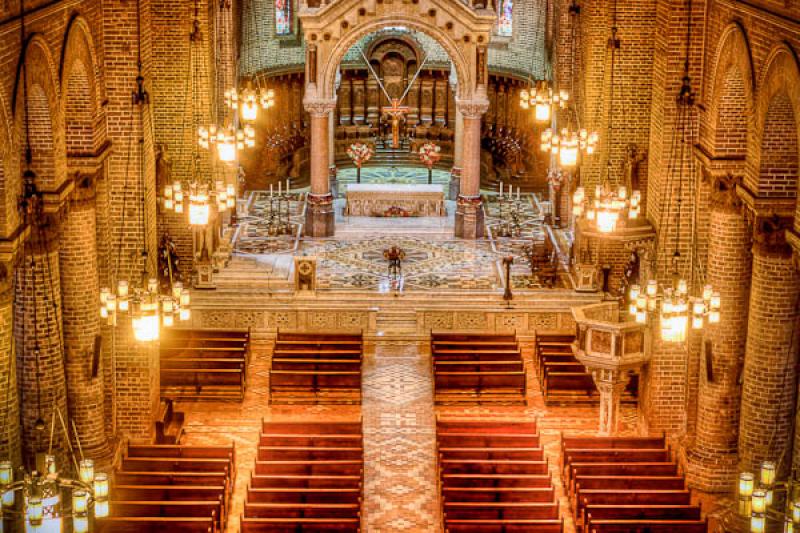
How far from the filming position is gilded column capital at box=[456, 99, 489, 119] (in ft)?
131

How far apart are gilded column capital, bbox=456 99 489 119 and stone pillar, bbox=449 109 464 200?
0.85 m

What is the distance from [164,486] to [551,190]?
1999 centimetres

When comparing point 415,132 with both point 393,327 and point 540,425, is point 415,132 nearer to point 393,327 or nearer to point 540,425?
point 393,327

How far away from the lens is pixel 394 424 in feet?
94.6

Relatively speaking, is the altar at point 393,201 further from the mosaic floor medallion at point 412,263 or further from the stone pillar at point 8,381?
the stone pillar at point 8,381

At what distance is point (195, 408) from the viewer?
29703 millimetres

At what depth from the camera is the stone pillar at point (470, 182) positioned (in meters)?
40.0

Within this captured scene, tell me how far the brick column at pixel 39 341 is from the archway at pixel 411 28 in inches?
676

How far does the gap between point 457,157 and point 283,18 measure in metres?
8.53

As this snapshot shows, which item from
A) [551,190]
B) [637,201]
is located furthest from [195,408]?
[551,190]

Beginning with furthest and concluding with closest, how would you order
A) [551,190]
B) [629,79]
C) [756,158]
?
[551,190]
[629,79]
[756,158]

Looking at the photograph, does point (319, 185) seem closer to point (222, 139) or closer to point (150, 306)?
point (222, 139)

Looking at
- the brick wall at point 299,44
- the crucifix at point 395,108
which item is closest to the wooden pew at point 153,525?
the crucifix at point 395,108

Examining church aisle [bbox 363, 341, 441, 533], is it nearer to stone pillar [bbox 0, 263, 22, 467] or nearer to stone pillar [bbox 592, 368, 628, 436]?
stone pillar [bbox 592, 368, 628, 436]
